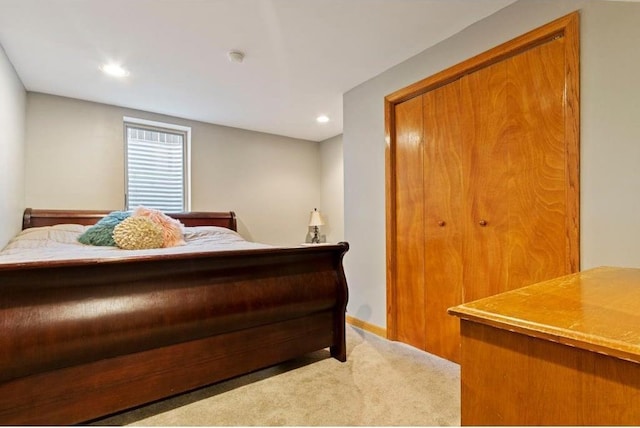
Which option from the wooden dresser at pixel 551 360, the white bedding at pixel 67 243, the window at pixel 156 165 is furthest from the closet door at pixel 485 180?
the window at pixel 156 165

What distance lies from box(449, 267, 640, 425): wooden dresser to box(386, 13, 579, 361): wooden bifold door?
3.47 ft

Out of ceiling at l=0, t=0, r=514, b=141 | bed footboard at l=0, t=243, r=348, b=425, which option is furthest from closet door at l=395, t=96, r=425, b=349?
bed footboard at l=0, t=243, r=348, b=425

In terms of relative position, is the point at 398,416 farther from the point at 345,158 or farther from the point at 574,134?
the point at 345,158

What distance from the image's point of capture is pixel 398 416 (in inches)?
61.4

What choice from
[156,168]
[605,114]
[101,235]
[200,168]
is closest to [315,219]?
[200,168]

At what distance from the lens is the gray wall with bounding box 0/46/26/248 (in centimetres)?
225

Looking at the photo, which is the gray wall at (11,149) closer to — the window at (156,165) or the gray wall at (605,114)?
the window at (156,165)

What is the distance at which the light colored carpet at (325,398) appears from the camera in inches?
60.3

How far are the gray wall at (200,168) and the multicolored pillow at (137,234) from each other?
0.96 meters

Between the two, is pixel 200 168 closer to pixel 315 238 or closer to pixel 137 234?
pixel 137 234

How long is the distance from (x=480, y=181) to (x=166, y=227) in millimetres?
2501

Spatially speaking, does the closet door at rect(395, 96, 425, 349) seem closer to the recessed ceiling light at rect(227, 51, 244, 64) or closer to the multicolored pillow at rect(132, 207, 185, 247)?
the recessed ceiling light at rect(227, 51, 244, 64)

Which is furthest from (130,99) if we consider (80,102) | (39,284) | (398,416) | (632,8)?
(632,8)

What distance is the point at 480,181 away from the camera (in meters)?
2.06
